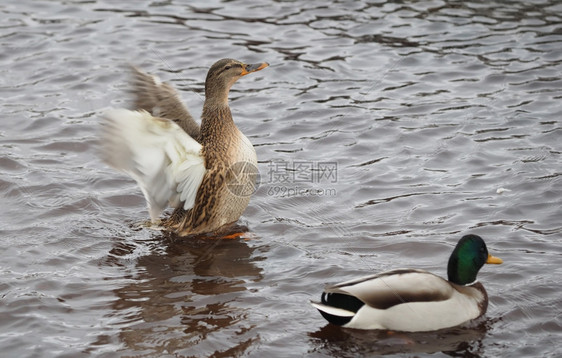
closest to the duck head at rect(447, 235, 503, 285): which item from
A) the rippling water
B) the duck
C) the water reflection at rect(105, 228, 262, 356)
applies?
the rippling water

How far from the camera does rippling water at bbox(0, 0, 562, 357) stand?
539cm

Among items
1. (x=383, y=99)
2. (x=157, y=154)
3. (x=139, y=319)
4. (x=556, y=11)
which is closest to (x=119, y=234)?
(x=157, y=154)

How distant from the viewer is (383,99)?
9055mm

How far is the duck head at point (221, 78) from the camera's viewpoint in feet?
22.7

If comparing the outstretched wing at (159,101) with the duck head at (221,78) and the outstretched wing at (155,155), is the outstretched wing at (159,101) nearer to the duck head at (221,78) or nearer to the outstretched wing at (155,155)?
the duck head at (221,78)

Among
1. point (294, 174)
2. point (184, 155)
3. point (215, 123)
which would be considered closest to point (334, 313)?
point (184, 155)

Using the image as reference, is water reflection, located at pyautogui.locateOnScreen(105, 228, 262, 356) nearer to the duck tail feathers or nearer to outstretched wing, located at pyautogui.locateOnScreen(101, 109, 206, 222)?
outstretched wing, located at pyautogui.locateOnScreen(101, 109, 206, 222)

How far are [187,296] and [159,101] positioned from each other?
1.83m

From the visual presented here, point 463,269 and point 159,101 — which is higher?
point 159,101

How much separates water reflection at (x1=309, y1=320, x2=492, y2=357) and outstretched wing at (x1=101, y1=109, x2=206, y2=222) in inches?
68.3

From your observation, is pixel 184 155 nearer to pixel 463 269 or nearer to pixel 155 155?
pixel 155 155

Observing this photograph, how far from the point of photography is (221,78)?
22.8ft

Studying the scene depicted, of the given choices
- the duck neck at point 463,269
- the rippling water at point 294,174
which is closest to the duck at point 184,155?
the rippling water at point 294,174

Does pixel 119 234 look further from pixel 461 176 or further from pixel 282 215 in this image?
pixel 461 176
